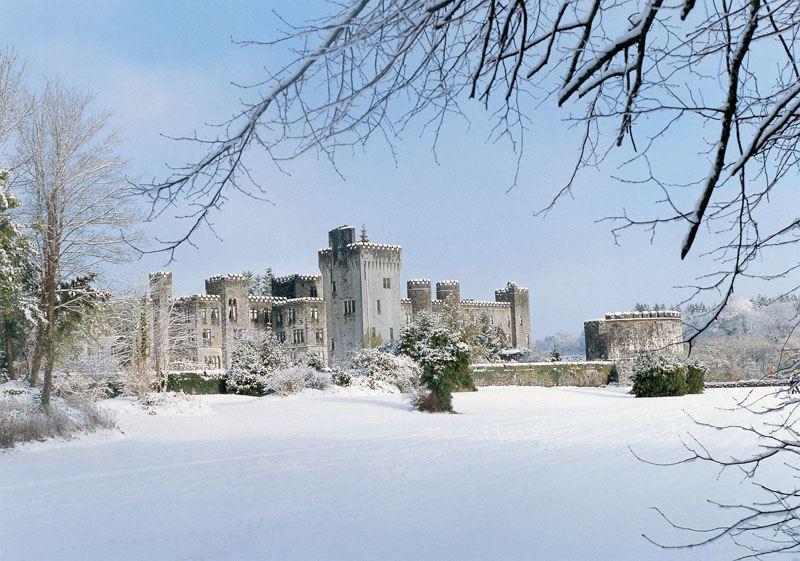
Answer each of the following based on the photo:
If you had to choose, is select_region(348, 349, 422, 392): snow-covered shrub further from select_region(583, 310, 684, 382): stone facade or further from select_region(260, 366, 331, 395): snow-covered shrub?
select_region(583, 310, 684, 382): stone facade

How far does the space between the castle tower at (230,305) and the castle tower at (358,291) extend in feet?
19.1

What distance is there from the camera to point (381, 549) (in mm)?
5375

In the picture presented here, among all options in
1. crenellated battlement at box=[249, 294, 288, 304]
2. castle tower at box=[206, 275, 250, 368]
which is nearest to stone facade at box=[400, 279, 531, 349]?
crenellated battlement at box=[249, 294, 288, 304]

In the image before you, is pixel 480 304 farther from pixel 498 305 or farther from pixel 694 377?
pixel 694 377

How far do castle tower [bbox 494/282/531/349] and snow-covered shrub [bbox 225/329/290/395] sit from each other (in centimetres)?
3620

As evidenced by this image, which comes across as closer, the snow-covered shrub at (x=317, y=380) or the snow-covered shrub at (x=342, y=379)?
the snow-covered shrub at (x=317, y=380)

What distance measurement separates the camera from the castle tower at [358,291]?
48.4m

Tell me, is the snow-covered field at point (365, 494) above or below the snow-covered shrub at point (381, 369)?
below

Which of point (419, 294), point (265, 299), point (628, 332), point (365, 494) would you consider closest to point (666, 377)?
point (628, 332)

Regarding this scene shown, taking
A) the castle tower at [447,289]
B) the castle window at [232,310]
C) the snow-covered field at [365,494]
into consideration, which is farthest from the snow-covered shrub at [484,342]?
the snow-covered field at [365,494]

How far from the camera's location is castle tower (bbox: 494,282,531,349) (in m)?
60.9

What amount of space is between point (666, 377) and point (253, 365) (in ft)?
44.3

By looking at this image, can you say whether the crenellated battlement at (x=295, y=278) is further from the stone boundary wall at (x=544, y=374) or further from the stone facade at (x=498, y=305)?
the stone boundary wall at (x=544, y=374)

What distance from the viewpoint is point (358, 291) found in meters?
48.4
